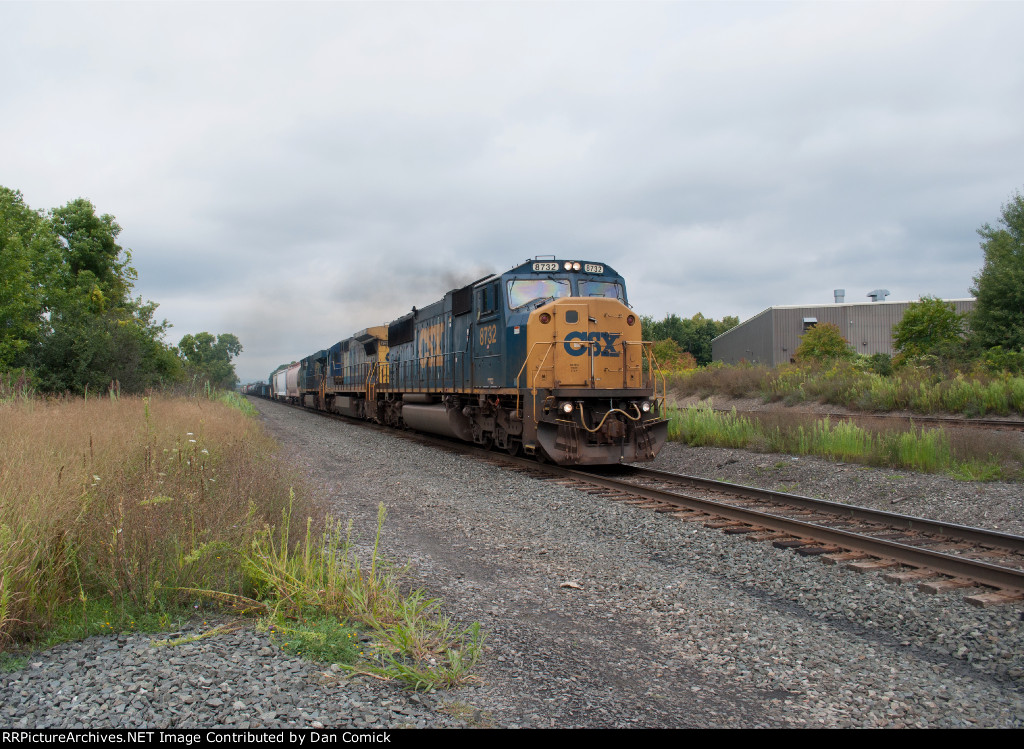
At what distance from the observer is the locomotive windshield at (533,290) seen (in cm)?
1162

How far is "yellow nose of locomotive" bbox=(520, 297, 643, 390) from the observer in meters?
10.6

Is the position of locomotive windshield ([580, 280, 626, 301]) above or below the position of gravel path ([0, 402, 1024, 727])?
above

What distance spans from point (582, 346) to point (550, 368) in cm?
68

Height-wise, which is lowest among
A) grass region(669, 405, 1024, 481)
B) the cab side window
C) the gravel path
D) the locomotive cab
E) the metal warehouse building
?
the gravel path

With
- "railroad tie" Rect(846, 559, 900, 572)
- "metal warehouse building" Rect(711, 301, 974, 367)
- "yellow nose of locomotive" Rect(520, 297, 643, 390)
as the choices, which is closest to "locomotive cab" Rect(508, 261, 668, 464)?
"yellow nose of locomotive" Rect(520, 297, 643, 390)

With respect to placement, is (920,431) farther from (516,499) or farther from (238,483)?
(238,483)

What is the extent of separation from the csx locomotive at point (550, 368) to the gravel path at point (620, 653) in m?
3.30

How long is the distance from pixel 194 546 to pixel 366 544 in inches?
79.3

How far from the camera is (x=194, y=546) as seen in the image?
163 inches

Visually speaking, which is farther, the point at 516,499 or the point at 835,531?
the point at 516,499

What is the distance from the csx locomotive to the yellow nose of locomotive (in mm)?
17

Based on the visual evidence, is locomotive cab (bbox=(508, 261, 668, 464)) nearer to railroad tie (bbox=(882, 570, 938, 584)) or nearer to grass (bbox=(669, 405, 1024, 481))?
grass (bbox=(669, 405, 1024, 481))

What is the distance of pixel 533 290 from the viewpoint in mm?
11695

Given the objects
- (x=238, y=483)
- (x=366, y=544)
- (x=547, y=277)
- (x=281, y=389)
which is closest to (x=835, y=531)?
A: (x=366, y=544)
